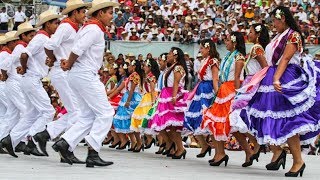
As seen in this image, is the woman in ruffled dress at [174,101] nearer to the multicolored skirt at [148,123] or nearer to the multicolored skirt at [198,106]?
the multicolored skirt at [198,106]

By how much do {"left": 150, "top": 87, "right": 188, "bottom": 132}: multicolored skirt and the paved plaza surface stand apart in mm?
573

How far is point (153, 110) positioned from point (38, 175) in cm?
609

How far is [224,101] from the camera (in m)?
14.4

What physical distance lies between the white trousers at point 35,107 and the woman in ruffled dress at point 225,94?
262cm

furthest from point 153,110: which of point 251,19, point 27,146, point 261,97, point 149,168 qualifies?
point 251,19

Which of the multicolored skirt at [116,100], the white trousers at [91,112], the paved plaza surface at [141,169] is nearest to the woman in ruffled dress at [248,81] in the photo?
the paved plaza surface at [141,169]

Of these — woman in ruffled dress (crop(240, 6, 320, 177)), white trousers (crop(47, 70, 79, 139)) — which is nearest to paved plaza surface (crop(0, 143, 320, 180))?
woman in ruffled dress (crop(240, 6, 320, 177))

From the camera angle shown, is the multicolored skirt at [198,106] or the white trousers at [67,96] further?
the multicolored skirt at [198,106]

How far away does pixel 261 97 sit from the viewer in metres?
12.4

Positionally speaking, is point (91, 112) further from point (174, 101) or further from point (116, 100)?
Result: point (116, 100)

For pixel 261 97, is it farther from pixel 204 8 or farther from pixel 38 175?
pixel 204 8

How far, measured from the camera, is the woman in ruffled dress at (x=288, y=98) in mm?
12055

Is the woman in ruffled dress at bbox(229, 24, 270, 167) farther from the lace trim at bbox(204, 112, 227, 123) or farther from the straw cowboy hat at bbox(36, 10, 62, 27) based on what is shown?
the straw cowboy hat at bbox(36, 10, 62, 27)

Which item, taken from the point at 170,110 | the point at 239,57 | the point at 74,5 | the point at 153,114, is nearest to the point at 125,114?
the point at 153,114
